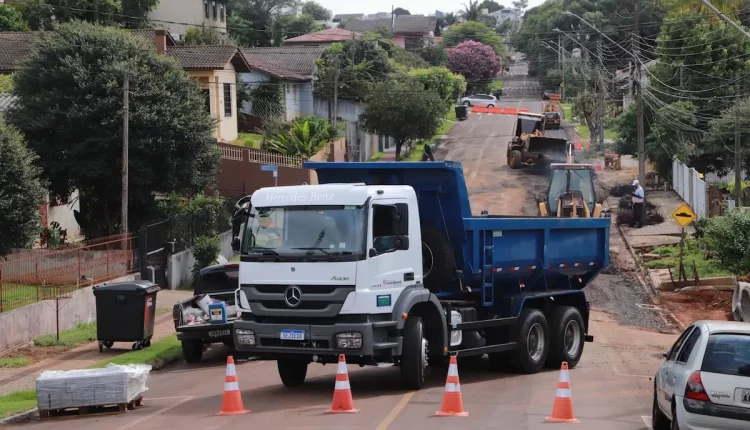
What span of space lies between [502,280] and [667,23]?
137 ft

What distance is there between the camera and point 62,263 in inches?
939

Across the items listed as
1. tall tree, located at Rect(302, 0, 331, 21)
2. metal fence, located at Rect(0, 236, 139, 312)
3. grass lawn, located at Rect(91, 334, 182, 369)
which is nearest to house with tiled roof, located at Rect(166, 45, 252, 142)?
metal fence, located at Rect(0, 236, 139, 312)

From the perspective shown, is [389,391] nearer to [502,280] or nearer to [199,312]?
[502,280]

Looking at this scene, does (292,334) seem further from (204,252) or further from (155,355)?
(204,252)

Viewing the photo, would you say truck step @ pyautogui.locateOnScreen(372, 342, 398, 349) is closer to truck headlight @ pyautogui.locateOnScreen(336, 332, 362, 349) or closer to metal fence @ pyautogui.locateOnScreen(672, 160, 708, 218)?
truck headlight @ pyautogui.locateOnScreen(336, 332, 362, 349)

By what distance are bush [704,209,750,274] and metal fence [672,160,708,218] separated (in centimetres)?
1038

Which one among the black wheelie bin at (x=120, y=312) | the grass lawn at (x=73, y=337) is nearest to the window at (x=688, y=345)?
the black wheelie bin at (x=120, y=312)

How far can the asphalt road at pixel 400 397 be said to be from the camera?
12.0m

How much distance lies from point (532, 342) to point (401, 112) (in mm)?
44343

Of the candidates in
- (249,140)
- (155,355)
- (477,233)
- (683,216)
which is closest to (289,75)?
(249,140)

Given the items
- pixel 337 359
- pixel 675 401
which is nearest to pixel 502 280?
pixel 337 359

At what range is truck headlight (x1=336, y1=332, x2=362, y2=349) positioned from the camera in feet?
42.8

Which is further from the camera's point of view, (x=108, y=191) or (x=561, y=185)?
(x=561, y=185)

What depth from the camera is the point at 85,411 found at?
1379 centimetres
